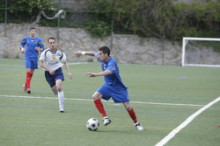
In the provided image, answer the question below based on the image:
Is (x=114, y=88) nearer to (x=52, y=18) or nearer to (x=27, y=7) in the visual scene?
(x=52, y=18)

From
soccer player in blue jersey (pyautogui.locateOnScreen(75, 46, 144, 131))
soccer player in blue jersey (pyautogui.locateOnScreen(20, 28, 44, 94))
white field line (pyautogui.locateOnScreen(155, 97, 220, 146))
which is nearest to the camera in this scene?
white field line (pyautogui.locateOnScreen(155, 97, 220, 146))

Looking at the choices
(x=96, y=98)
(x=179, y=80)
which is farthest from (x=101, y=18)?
(x=96, y=98)

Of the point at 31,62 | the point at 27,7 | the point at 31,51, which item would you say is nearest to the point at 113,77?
the point at 31,62

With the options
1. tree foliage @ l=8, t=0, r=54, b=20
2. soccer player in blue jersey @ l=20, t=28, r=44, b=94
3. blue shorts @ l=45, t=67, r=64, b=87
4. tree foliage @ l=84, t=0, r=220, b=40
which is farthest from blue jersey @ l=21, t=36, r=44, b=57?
tree foliage @ l=84, t=0, r=220, b=40

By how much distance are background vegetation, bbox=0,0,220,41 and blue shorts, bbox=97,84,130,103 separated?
2823cm

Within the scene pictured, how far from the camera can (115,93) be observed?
944cm

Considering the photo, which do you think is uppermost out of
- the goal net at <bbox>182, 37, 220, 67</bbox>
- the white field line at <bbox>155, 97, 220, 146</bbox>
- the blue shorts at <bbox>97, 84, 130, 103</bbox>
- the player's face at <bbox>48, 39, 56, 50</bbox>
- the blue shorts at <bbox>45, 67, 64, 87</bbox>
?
the player's face at <bbox>48, 39, 56, 50</bbox>

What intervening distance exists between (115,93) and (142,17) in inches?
1158

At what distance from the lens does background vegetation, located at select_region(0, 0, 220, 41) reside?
124 ft

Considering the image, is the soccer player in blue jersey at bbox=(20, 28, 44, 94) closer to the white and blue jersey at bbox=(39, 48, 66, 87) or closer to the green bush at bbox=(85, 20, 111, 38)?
the white and blue jersey at bbox=(39, 48, 66, 87)

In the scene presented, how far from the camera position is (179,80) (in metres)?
21.3

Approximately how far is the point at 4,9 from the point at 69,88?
74.4 feet

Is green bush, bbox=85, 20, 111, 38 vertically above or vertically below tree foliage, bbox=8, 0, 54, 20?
below

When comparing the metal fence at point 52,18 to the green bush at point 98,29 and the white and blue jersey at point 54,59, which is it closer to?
the green bush at point 98,29
